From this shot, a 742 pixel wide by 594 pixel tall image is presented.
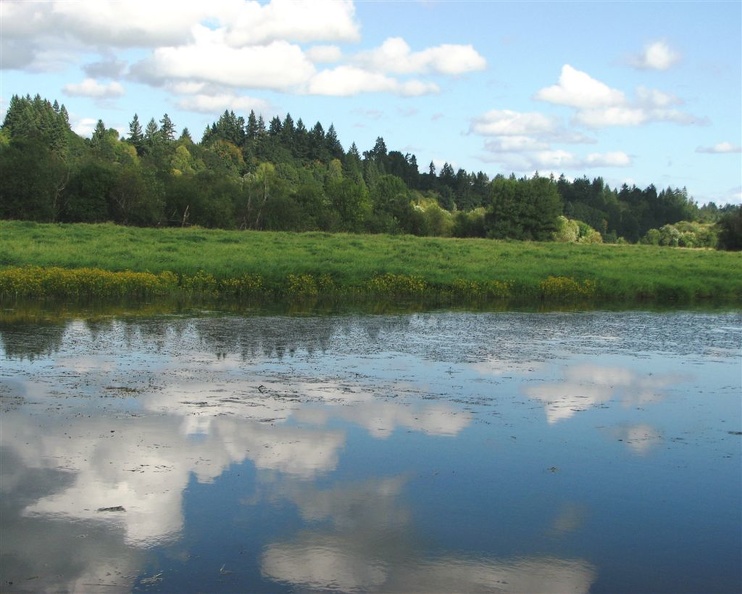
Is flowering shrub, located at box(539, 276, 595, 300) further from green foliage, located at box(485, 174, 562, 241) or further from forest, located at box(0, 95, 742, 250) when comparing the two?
green foliage, located at box(485, 174, 562, 241)

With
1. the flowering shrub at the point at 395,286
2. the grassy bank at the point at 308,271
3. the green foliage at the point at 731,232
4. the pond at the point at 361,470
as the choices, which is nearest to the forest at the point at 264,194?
the green foliage at the point at 731,232

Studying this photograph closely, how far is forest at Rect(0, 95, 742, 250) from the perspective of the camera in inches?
2244

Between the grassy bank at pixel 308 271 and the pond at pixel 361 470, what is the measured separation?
9.26 meters

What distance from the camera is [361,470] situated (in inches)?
389

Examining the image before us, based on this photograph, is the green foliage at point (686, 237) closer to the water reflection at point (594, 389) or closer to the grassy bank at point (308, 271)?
the grassy bank at point (308, 271)

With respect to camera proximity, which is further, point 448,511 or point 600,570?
point 448,511

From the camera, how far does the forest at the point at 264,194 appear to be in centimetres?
5700

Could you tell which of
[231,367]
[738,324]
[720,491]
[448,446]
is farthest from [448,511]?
[738,324]

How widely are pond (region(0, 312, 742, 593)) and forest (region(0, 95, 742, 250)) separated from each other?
133 feet

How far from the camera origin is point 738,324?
26172 mm

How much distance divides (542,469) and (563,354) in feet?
29.8

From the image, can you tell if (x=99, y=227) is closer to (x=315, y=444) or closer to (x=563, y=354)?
(x=563, y=354)

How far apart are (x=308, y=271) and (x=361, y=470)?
21494 mm

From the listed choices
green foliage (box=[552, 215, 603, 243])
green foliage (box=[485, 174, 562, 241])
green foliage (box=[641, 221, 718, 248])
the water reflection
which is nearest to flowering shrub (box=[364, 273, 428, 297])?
the water reflection
